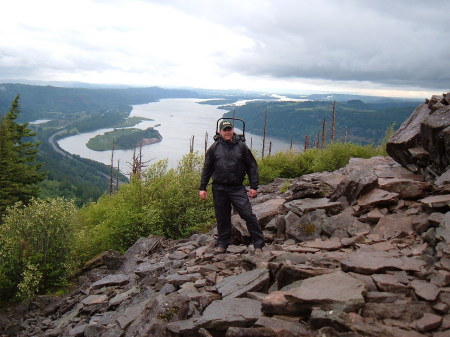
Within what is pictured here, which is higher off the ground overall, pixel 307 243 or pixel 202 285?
pixel 307 243

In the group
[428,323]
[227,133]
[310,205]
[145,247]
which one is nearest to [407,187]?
[310,205]

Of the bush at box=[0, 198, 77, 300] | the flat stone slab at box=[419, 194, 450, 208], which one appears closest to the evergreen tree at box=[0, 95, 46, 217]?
the bush at box=[0, 198, 77, 300]

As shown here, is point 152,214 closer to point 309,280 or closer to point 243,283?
point 243,283

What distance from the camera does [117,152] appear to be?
555 feet

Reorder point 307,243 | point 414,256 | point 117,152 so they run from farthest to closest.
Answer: point 117,152, point 307,243, point 414,256

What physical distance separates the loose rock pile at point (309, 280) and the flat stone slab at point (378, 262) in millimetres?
18

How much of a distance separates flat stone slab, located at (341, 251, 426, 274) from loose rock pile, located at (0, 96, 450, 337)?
2 cm

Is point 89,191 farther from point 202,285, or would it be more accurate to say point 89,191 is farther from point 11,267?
point 202,285

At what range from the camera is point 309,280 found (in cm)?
624

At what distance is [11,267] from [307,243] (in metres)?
13.7

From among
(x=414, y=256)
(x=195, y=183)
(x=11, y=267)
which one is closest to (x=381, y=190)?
(x=414, y=256)

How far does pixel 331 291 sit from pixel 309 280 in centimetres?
59

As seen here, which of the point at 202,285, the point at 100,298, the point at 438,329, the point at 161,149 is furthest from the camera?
the point at 161,149

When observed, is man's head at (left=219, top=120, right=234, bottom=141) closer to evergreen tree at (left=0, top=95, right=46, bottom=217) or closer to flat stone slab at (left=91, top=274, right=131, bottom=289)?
flat stone slab at (left=91, top=274, right=131, bottom=289)
